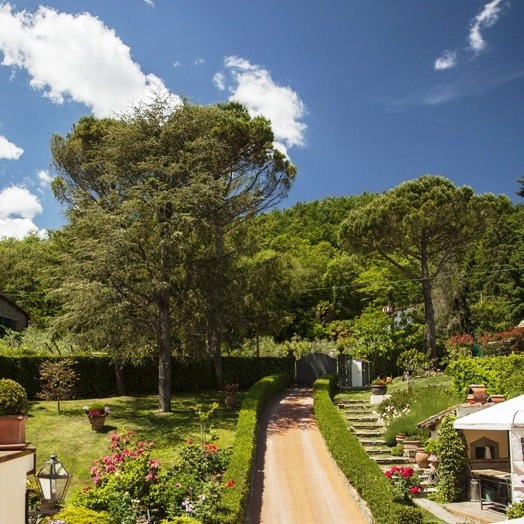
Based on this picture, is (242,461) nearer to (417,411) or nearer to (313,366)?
(417,411)

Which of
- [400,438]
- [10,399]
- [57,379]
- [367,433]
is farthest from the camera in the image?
[57,379]

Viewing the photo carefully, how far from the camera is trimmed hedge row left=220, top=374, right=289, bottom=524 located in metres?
11.1

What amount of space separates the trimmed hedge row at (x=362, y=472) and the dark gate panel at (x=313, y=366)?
564 inches

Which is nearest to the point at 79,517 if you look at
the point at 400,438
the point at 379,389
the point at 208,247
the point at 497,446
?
the point at 497,446

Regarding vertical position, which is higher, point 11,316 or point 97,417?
point 11,316

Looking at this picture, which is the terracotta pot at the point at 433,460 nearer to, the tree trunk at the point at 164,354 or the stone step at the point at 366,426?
the stone step at the point at 366,426

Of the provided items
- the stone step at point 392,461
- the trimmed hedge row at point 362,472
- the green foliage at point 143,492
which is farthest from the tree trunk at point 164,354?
the green foliage at point 143,492

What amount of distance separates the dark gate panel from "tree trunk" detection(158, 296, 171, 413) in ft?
46.3

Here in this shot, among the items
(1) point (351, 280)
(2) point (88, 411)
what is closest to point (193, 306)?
(2) point (88, 411)

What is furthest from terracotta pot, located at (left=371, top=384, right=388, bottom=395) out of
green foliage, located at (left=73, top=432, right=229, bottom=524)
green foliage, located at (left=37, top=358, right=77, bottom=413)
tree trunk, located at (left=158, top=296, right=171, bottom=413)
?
green foliage, located at (left=73, top=432, right=229, bottom=524)

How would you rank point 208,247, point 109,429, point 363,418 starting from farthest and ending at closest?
point 208,247, point 363,418, point 109,429

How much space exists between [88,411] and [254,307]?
41.7 feet

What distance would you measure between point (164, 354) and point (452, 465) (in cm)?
1384

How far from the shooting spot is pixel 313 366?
119 ft
